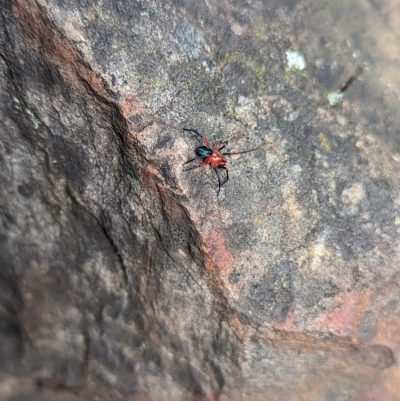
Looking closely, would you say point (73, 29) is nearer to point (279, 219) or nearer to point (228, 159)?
point (228, 159)

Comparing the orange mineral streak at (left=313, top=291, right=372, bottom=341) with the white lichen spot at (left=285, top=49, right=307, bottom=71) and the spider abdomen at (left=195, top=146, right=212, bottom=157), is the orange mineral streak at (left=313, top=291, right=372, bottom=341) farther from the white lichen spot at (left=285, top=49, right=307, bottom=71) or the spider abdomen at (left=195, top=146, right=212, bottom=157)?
the white lichen spot at (left=285, top=49, right=307, bottom=71)

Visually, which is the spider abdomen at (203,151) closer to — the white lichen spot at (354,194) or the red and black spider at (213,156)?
the red and black spider at (213,156)

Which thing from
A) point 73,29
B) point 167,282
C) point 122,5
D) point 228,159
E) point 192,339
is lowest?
point 192,339

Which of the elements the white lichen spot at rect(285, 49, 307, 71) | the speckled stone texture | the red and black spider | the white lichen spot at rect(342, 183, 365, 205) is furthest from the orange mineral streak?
the white lichen spot at rect(285, 49, 307, 71)

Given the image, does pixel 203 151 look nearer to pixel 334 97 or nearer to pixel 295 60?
pixel 295 60

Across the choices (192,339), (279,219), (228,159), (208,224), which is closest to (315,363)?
(192,339)

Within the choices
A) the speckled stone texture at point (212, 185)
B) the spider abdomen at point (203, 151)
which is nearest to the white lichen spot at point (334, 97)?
the speckled stone texture at point (212, 185)

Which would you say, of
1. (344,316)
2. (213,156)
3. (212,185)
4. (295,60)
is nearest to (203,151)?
(213,156)

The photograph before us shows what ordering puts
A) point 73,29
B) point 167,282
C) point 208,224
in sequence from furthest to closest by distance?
1. point 167,282
2. point 208,224
3. point 73,29
